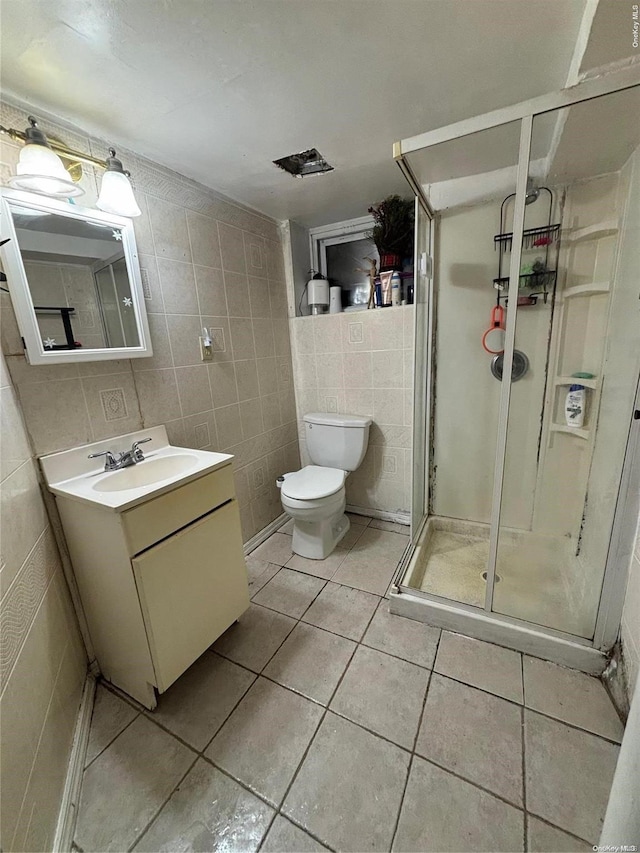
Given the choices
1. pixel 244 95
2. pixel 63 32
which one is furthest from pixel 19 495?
pixel 244 95

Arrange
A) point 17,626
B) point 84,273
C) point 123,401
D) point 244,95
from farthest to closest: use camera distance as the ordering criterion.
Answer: point 123,401, point 84,273, point 244,95, point 17,626

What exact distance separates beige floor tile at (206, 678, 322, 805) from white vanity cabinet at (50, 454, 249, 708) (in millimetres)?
258

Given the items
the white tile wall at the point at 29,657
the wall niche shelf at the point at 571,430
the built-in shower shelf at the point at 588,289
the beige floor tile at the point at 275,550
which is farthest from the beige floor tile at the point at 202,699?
the built-in shower shelf at the point at 588,289

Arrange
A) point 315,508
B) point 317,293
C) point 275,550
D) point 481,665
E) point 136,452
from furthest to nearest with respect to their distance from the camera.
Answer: point 317,293 → point 275,550 → point 315,508 → point 136,452 → point 481,665

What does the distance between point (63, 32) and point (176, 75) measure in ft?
0.91

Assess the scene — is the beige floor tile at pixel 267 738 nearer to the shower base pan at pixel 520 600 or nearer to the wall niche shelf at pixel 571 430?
the shower base pan at pixel 520 600

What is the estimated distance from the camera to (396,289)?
1.91 meters

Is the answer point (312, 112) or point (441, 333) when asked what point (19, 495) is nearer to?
point (312, 112)

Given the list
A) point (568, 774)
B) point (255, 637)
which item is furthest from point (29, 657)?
point (568, 774)

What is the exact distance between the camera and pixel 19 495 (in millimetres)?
947

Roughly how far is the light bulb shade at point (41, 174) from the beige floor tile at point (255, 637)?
179cm

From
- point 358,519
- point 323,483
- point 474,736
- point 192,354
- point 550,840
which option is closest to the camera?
point 550,840

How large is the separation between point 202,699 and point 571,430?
1902mm

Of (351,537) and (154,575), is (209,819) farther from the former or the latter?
(351,537)
